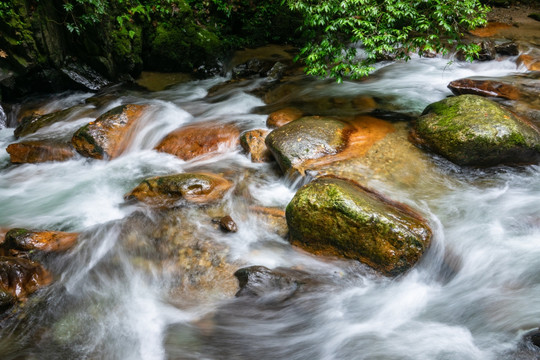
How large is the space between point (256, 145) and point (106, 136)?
3.15 meters

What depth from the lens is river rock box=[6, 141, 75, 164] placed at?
6.95 metres

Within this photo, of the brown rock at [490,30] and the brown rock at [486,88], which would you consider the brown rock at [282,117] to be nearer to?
the brown rock at [486,88]

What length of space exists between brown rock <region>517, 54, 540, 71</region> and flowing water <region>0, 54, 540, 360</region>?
5.47 metres

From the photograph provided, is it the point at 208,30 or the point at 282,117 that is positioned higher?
the point at 208,30

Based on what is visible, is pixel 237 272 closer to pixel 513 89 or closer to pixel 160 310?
pixel 160 310

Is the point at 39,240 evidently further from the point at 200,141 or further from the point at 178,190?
the point at 200,141

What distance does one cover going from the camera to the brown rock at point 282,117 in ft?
23.6

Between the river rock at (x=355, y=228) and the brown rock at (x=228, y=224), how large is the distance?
0.92 metres

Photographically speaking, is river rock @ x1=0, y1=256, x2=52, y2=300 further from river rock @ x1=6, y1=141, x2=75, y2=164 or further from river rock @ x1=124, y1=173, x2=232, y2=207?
river rock @ x1=6, y1=141, x2=75, y2=164

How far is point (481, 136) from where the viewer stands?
5.09m

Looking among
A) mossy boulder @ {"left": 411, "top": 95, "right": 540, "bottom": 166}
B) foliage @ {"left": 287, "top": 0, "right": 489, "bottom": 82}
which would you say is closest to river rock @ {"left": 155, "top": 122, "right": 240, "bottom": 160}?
foliage @ {"left": 287, "top": 0, "right": 489, "bottom": 82}

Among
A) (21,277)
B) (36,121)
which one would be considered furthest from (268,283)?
(36,121)

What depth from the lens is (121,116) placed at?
745 centimetres

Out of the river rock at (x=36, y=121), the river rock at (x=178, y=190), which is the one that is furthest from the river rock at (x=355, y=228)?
the river rock at (x=36, y=121)
